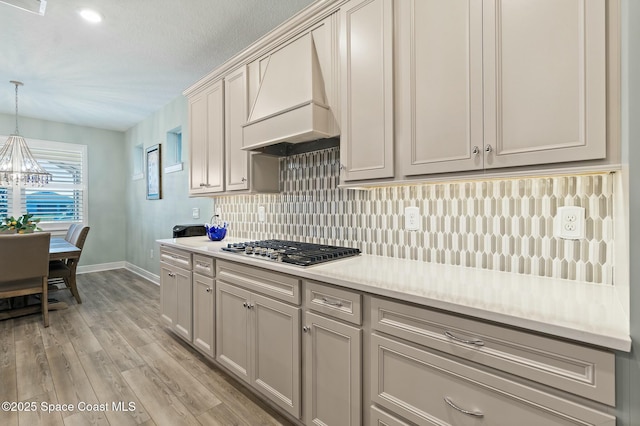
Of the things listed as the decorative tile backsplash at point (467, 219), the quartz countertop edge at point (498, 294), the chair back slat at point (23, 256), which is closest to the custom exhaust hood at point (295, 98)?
the decorative tile backsplash at point (467, 219)

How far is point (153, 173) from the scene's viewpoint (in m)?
4.92

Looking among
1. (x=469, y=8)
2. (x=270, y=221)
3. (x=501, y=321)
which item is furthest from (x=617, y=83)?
(x=270, y=221)

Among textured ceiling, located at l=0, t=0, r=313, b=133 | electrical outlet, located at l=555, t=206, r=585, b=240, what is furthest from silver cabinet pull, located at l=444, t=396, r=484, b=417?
textured ceiling, located at l=0, t=0, r=313, b=133

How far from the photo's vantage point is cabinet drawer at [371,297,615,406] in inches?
32.9

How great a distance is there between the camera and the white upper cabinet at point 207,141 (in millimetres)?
2795

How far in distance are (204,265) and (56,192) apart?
15.6 feet

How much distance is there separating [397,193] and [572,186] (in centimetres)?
83

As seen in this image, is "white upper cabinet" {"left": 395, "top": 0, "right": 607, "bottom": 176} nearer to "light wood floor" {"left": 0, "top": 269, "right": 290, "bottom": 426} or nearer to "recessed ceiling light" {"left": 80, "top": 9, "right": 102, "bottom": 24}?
"light wood floor" {"left": 0, "top": 269, "right": 290, "bottom": 426}

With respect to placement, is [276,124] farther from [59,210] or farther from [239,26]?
[59,210]

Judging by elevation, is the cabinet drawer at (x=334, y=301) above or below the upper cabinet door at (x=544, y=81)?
below

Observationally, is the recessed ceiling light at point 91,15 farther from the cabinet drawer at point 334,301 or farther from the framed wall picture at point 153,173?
the cabinet drawer at point 334,301

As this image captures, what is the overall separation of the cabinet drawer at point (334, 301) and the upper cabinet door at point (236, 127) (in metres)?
1.26

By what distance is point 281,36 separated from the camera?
2158 millimetres

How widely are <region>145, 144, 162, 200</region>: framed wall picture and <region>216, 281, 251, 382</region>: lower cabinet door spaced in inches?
125
